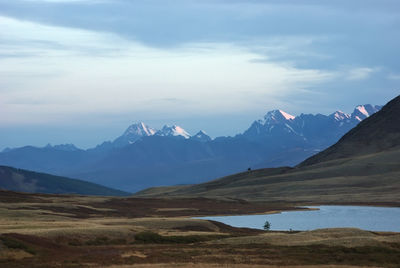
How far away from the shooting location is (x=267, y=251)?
7275 centimetres

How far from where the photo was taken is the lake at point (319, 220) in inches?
5463

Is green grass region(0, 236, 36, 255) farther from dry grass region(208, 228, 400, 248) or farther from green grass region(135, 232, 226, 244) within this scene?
dry grass region(208, 228, 400, 248)

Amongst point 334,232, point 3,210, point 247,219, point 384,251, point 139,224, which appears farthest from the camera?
point 247,219

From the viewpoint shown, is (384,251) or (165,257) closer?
(165,257)

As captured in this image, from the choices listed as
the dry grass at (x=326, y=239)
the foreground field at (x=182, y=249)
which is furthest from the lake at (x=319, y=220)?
the foreground field at (x=182, y=249)

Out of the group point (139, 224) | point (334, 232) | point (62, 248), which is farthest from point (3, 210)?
point (334, 232)

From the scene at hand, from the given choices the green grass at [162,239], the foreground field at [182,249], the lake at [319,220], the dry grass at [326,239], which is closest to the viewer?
the foreground field at [182,249]

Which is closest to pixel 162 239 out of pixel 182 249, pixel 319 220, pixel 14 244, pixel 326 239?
pixel 182 249

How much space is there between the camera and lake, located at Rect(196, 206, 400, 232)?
13875 cm

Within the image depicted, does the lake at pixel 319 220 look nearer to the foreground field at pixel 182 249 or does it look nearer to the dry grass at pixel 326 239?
the dry grass at pixel 326 239

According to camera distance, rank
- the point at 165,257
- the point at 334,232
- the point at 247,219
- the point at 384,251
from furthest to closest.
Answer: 1. the point at 247,219
2. the point at 334,232
3. the point at 384,251
4. the point at 165,257

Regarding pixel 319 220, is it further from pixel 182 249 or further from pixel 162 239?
pixel 182 249

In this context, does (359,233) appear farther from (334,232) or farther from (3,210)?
(3,210)

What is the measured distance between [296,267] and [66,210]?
95575 mm
